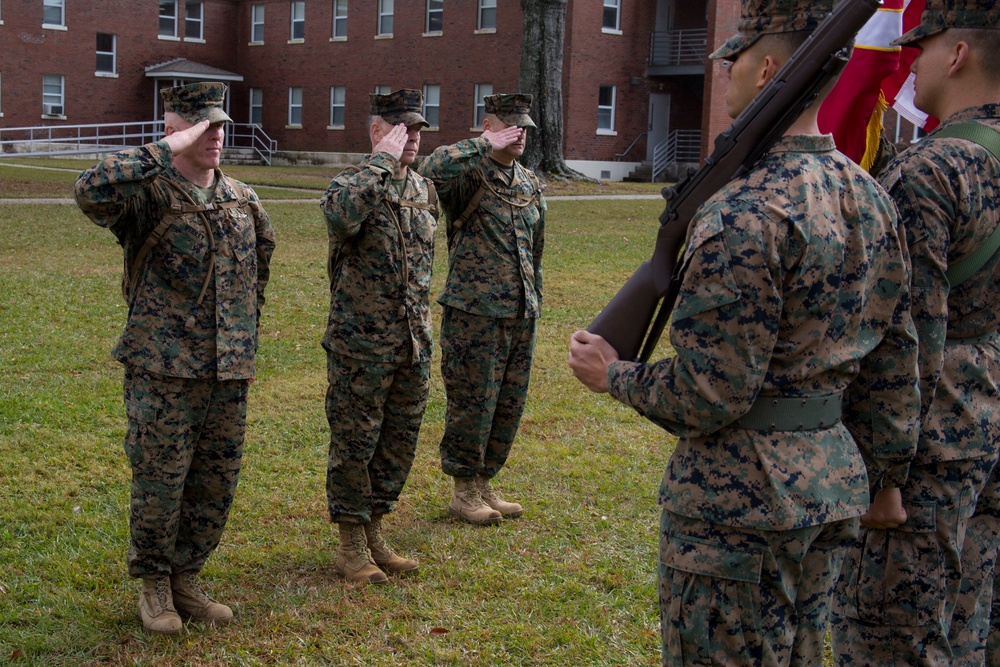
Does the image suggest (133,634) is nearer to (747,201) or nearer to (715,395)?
(715,395)

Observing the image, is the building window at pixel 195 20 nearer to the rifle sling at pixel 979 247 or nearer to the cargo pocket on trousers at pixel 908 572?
the rifle sling at pixel 979 247

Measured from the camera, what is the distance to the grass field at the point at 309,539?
4496 mm

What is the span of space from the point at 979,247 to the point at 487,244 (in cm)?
297

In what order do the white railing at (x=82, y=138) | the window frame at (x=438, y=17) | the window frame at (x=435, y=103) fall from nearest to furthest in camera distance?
the white railing at (x=82, y=138) < the window frame at (x=438, y=17) < the window frame at (x=435, y=103)

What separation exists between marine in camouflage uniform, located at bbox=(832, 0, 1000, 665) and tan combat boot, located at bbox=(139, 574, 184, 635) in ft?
9.09

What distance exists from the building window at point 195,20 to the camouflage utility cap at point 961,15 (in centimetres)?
4208

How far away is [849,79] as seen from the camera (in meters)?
4.92

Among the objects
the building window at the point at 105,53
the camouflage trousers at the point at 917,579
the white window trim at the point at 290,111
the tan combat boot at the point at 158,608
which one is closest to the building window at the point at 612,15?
the white window trim at the point at 290,111

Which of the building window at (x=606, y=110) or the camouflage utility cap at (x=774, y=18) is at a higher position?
the building window at (x=606, y=110)

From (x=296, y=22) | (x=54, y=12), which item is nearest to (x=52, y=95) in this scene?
(x=54, y=12)

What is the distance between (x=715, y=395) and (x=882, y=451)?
0.72 metres

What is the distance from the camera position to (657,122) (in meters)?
36.3

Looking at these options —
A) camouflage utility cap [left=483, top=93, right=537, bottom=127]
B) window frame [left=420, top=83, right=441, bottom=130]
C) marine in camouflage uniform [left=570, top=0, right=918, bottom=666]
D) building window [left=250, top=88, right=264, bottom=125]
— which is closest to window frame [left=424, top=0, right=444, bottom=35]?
window frame [left=420, top=83, right=441, bottom=130]

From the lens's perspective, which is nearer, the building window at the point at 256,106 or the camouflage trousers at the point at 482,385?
the camouflage trousers at the point at 482,385
